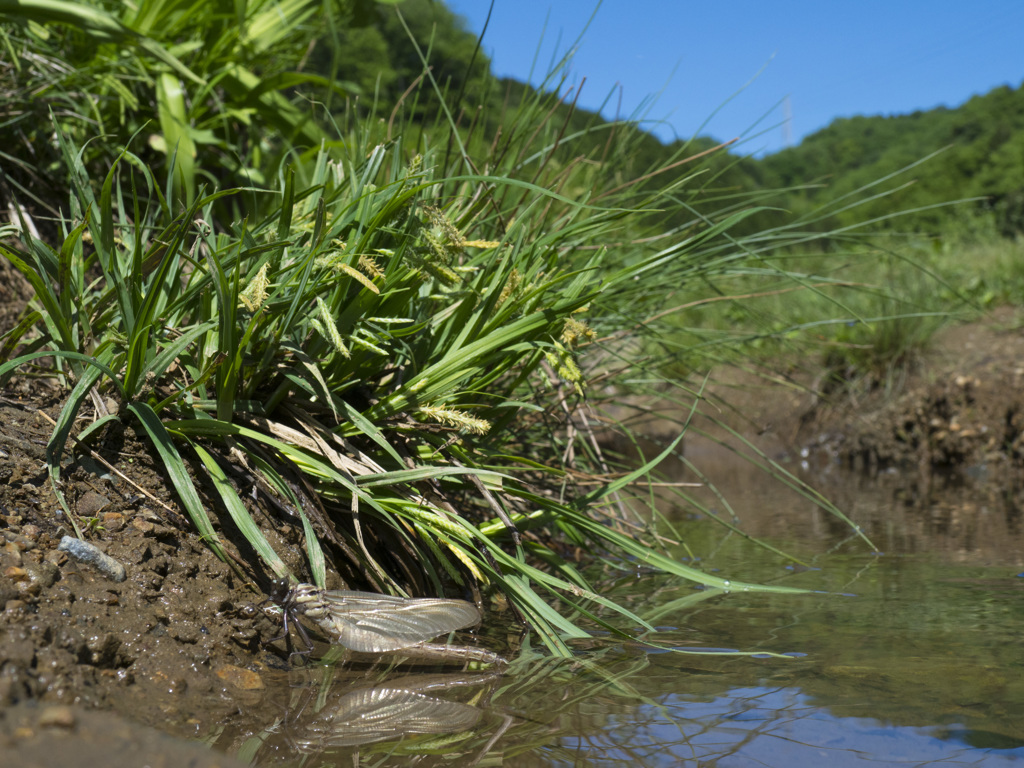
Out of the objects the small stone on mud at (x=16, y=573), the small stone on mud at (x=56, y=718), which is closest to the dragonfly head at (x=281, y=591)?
the small stone on mud at (x=16, y=573)

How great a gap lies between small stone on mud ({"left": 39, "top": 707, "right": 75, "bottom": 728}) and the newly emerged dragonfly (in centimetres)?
48

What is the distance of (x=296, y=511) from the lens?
1.40 meters

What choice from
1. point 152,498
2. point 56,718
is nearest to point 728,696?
point 56,718

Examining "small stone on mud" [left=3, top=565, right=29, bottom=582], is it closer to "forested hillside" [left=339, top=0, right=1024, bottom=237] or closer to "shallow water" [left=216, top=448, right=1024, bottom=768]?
"shallow water" [left=216, top=448, right=1024, bottom=768]

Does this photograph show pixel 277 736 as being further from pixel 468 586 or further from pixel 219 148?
pixel 219 148

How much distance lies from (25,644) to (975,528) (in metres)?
2.90

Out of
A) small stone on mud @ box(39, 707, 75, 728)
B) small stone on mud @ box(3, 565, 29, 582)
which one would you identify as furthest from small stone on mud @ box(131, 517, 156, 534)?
small stone on mud @ box(39, 707, 75, 728)

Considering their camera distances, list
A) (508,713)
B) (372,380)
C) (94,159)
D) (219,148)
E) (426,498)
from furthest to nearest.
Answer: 1. (219,148)
2. (94,159)
3. (372,380)
4. (426,498)
5. (508,713)

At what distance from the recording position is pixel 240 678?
3.64 feet

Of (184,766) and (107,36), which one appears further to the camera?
(107,36)

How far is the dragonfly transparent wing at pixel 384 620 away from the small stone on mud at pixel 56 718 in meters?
0.53

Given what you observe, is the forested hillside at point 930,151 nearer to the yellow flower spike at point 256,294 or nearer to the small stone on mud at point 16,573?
the yellow flower spike at point 256,294

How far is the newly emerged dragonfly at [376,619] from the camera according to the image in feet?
4.05

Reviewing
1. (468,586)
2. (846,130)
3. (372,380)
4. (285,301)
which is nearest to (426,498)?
(468,586)
